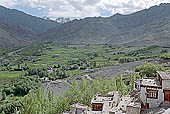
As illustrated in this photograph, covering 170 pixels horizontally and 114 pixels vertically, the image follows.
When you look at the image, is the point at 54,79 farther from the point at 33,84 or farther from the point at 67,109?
the point at 67,109

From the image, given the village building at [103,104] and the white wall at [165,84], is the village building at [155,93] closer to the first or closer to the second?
the white wall at [165,84]

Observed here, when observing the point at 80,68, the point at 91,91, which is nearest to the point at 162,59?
the point at 80,68

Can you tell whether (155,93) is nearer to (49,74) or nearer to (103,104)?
(103,104)

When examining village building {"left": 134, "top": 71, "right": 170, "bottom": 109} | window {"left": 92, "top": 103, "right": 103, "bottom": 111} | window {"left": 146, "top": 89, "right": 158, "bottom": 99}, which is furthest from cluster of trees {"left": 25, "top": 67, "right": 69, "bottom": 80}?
window {"left": 146, "top": 89, "right": 158, "bottom": 99}

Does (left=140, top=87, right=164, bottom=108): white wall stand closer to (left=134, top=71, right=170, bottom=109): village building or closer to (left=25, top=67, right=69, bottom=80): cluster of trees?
(left=134, top=71, right=170, bottom=109): village building

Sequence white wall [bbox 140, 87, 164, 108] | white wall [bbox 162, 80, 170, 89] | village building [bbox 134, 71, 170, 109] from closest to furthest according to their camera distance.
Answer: white wall [bbox 162, 80, 170, 89] < village building [bbox 134, 71, 170, 109] < white wall [bbox 140, 87, 164, 108]

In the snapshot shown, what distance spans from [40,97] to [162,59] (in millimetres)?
75671

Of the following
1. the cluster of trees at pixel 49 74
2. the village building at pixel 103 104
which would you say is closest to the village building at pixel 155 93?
the village building at pixel 103 104

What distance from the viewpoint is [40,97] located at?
50.5m

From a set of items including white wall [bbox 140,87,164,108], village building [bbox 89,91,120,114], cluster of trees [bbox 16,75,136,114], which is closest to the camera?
white wall [bbox 140,87,164,108]

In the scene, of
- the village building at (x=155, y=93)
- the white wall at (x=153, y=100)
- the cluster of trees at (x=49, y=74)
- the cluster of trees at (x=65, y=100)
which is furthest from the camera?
the cluster of trees at (x=49, y=74)

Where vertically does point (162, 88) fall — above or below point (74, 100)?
above

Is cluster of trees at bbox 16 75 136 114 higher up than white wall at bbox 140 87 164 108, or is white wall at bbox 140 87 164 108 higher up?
white wall at bbox 140 87 164 108

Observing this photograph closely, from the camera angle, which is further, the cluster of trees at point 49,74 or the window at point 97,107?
the cluster of trees at point 49,74
